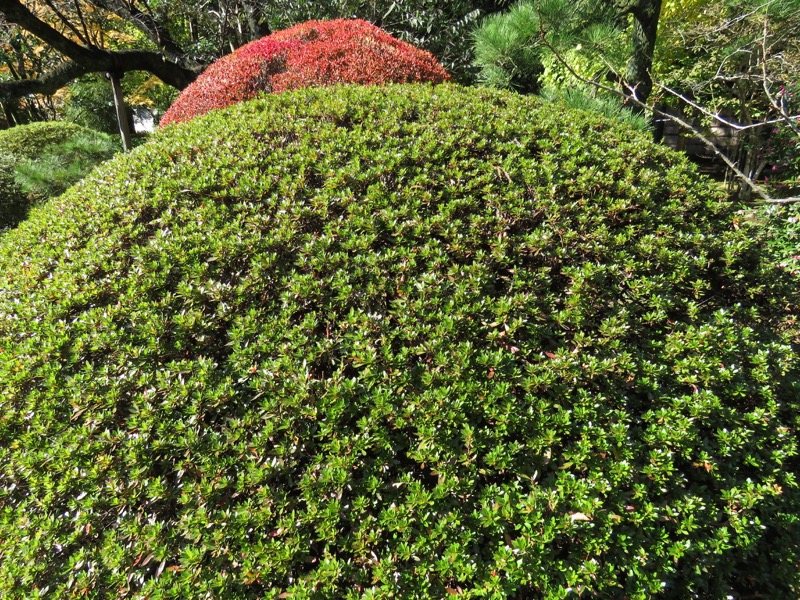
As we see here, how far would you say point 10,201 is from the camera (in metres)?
6.79

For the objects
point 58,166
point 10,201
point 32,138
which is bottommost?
point 10,201

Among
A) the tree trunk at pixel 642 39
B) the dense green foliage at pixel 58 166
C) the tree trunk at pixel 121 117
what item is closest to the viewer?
the tree trunk at pixel 642 39

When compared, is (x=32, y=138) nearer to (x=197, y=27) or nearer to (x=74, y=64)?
(x=74, y=64)

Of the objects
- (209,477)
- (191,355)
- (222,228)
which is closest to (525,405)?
(209,477)

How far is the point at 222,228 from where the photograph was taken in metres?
2.21

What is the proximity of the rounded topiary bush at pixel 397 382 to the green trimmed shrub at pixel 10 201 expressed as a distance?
18.1 feet

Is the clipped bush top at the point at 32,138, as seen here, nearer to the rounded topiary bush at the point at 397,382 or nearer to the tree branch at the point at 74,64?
the tree branch at the point at 74,64

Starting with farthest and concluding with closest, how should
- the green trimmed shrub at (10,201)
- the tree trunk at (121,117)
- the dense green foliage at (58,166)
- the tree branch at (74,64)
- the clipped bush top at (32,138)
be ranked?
the clipped bush top at (32,138) → the tree branch at (74,64) → the tree trunk at (121,117) → the dense green foliage at (58,166) → the green trimmed shrub at (10,201)

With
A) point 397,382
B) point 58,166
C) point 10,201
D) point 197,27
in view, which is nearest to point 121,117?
point 58,166

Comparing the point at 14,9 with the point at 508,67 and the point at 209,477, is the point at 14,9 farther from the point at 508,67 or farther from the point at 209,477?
A: the point at 209,477

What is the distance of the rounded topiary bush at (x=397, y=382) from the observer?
1.42 meters

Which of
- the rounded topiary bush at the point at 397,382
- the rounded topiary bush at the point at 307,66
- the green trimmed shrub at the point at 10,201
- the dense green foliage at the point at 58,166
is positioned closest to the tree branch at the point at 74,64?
the dense green foliage at the point at 58,166

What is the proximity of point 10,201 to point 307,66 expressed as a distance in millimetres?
5338

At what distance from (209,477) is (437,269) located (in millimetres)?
1209
